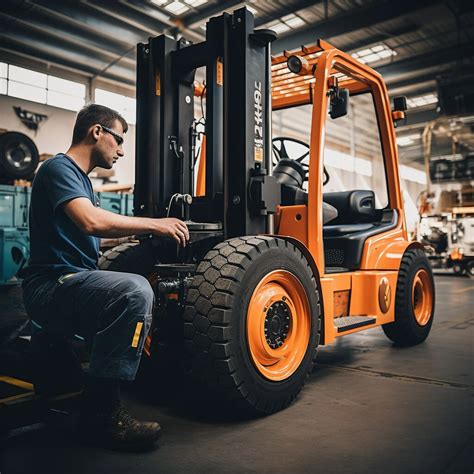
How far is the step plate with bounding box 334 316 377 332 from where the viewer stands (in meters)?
3.38

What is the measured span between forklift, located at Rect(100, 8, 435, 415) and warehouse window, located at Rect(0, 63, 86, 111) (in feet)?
42.5

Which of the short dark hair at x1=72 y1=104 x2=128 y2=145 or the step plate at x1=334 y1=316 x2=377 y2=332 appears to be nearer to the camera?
the short dark hair at x1=72 y1=104 x2=128 y2=145

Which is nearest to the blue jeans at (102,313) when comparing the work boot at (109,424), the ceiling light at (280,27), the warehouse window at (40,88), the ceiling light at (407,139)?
the work boot at (109,424)

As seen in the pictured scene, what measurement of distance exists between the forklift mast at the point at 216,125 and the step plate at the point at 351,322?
0.89 metres

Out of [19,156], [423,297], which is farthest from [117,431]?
[19,156]

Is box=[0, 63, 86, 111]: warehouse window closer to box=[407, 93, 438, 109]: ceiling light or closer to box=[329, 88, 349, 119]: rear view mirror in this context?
box=[407, 93, 438, 109]: ceiling light

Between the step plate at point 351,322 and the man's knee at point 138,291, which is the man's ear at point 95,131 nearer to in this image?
the man's knee at point 138,291

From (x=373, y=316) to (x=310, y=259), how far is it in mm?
1069

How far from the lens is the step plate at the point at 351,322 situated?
3.38 m

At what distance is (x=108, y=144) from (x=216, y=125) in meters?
0.81

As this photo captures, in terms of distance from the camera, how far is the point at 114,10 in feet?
36.1

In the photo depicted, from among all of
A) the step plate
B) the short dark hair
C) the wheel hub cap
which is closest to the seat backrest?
the step plate

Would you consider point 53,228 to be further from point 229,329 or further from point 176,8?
point 176,8

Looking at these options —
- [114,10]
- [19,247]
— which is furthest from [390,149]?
[114,10]
